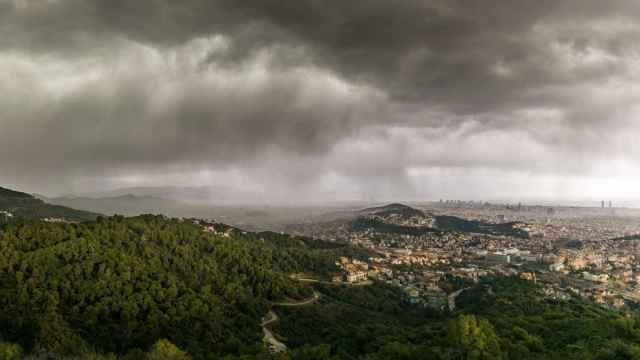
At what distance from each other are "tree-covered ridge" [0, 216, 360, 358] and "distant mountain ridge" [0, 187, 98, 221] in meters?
87.1

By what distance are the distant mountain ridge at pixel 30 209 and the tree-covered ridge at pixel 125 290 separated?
8713 centimetres

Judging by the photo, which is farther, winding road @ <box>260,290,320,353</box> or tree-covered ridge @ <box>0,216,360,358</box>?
winding road @ <box>260,290,320,353</box>

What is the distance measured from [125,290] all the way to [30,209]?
421 feet

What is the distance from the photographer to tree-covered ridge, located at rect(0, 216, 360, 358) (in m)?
44.8

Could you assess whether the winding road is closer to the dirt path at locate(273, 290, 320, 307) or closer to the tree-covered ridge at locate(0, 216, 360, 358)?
the dirt path at locate(273, 290, 320, 307)

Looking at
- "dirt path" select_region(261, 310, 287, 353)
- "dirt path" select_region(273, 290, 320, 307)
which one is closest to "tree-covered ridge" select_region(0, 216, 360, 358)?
"dirt path" select_region(261, 310, 287, 353)

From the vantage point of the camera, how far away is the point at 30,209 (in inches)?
6181

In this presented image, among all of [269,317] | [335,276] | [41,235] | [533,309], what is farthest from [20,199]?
[533,309]

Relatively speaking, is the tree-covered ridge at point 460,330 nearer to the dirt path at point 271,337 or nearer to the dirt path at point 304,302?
the dirt path at point 304,302

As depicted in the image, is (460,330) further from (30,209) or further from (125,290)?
(30,209)

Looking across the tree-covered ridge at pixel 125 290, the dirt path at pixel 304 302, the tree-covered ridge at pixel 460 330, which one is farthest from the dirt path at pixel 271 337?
the dirt path at pixel 304 302

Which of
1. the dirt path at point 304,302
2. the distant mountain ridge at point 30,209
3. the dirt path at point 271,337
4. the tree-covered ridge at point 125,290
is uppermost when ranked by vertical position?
the distant mountain ridge at point 30,209

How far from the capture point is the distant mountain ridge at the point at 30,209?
150 metres

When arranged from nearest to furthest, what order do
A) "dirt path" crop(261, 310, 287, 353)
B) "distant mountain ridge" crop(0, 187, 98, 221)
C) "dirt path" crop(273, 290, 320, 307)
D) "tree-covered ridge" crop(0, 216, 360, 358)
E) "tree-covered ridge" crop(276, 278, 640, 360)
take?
"tree-covered ridge" crop(276, 278, 640, 360) < "tree-covered ridge" crop(0, 216, 360, 358) < "dirt path" crop(261, 310, 287, 353) < "dirt path" crop(273, 290, 320, 307) < "distant mountain ridge" crop(0, 187, 98, 221)
